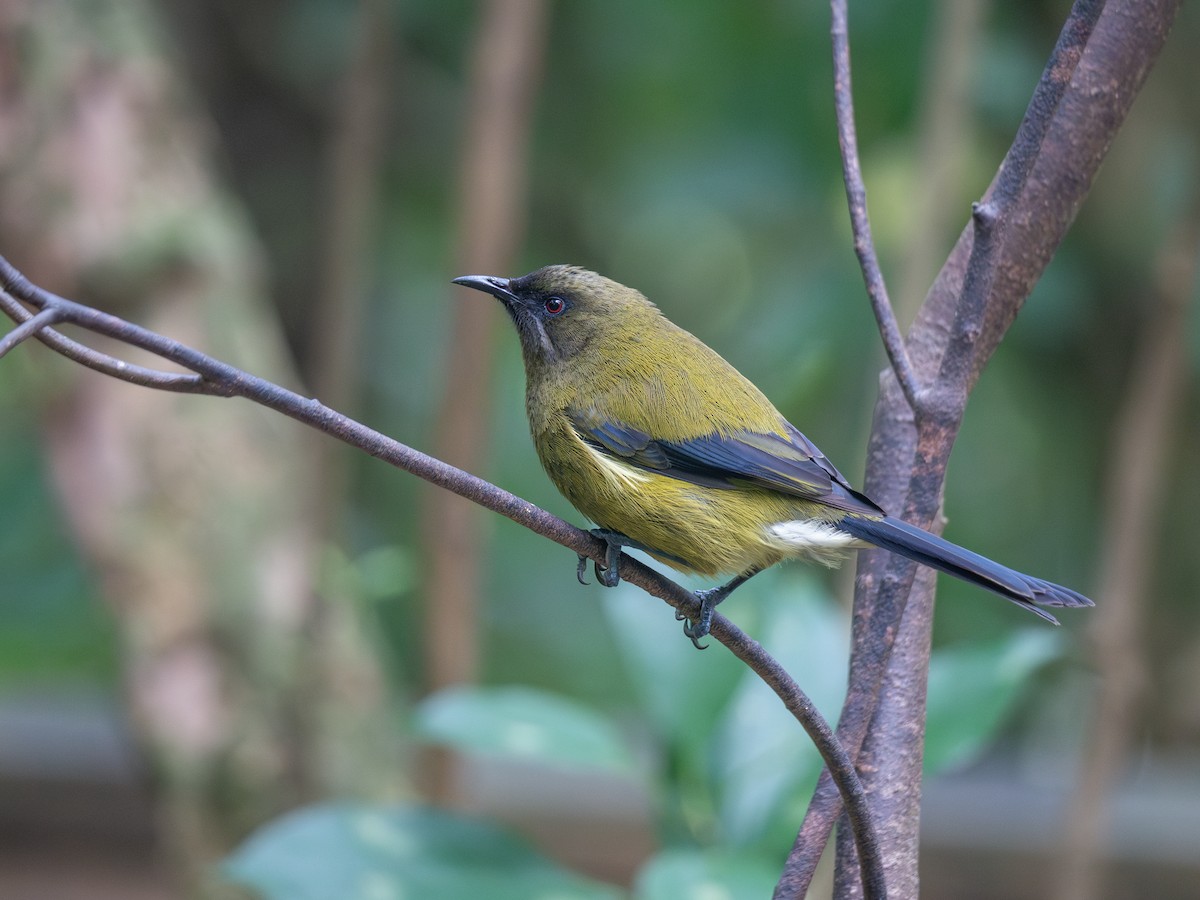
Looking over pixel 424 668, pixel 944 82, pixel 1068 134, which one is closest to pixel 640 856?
pixel 424 668

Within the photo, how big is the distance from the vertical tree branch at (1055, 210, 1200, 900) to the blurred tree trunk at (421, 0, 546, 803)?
1.59m

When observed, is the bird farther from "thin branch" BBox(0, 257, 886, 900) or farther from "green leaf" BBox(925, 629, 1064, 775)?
"green leaf" BBox(925, 629, 1064, 775)

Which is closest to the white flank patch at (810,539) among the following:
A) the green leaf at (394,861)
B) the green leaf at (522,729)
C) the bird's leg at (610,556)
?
the bird's leg at (610,556)

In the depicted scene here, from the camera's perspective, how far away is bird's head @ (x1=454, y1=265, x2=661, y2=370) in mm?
2256

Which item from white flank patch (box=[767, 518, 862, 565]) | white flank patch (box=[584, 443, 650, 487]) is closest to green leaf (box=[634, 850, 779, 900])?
white flank patch (box=[767, 518, 862, 565])

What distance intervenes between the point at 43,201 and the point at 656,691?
2.03m

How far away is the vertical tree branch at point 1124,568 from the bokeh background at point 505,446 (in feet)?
0.04

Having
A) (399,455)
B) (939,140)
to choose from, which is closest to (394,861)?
(399,455)

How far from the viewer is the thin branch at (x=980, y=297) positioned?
4.64 feet

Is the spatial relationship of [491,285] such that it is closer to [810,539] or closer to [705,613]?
[810,539]

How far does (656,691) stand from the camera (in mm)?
2758

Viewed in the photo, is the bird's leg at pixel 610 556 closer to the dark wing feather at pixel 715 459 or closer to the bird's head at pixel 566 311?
the dark wing feather at pixel 715 459

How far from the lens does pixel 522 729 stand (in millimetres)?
2590

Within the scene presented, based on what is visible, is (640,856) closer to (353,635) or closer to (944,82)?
(353,635)
